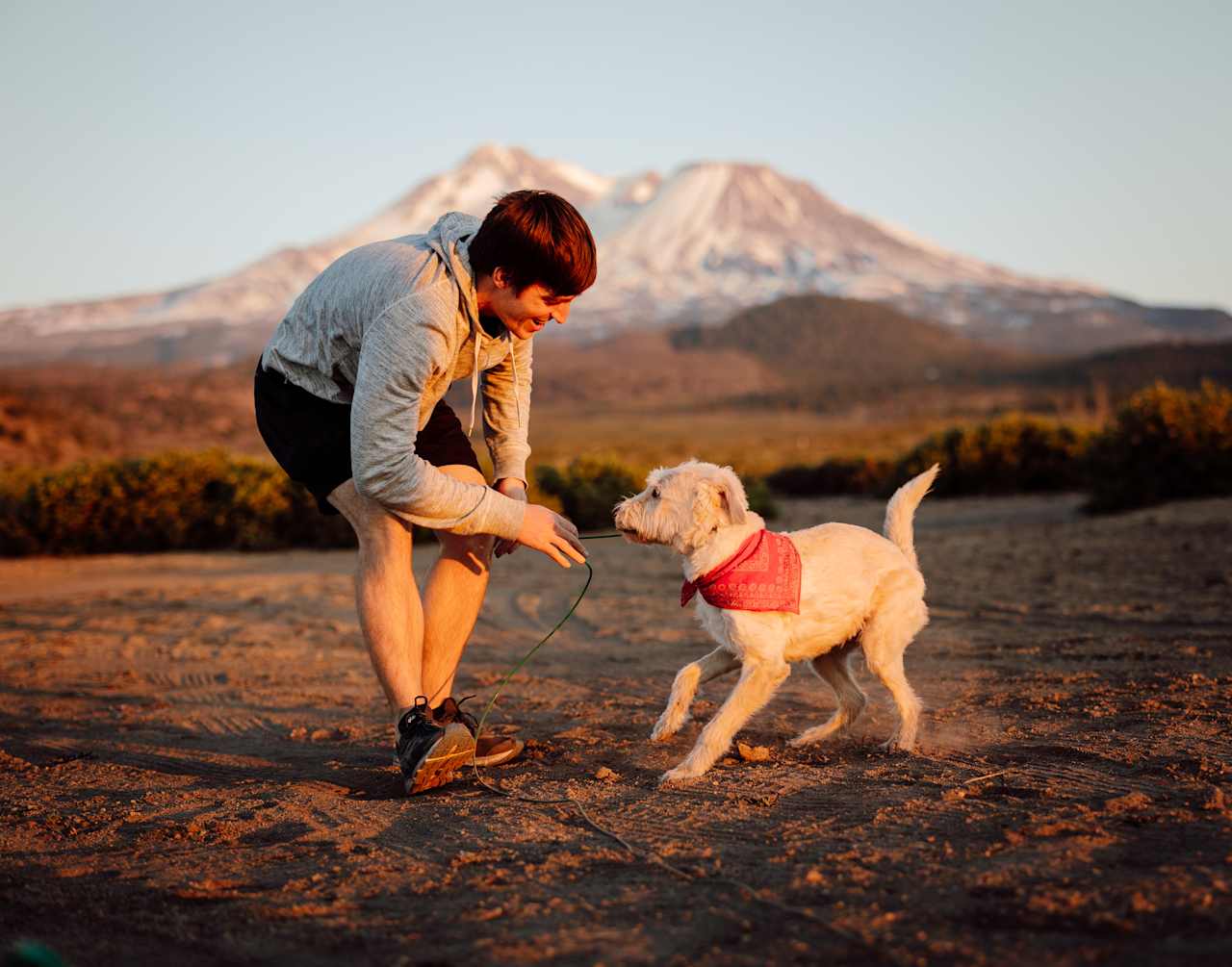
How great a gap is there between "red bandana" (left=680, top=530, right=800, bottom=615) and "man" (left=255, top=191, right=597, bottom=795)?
26.3 inches

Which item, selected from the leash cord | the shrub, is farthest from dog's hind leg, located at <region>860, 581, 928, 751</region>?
the shrub

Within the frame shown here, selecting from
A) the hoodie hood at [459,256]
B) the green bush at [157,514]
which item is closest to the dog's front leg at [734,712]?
the hoodie hood at [459,256]

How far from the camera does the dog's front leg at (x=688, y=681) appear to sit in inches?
205

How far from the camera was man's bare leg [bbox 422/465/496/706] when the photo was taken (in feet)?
16.3

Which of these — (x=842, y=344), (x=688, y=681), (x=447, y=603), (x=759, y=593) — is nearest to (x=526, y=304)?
(x=447, y=603)

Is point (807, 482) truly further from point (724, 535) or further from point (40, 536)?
point (724, 535)

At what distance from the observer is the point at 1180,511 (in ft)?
45.9

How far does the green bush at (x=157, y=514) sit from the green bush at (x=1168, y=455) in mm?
10762

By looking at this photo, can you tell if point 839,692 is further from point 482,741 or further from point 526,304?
point 526,304

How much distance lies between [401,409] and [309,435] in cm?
55

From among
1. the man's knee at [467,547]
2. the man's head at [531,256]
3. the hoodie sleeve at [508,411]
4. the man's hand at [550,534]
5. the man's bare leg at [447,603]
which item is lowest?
the man's bare leg at [447,603]

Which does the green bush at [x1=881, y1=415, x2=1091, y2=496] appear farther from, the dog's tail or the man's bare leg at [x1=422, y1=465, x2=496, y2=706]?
the man's bare leg at [x1=422, y1=465, x2=496, y2=706]

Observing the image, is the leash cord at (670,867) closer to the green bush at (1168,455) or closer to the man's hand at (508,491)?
the man's hand at (508,491)

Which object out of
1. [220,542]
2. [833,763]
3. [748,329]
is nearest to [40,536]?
[220,542]
